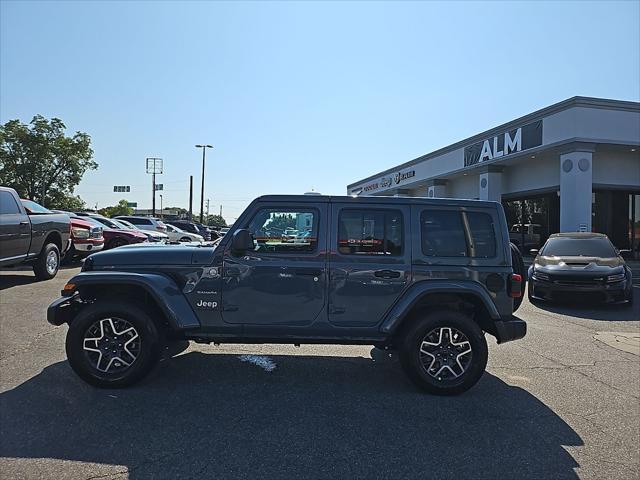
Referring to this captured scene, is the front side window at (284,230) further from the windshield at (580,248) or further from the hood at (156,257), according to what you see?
the windshield at (580,248)

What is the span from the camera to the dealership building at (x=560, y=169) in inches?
767

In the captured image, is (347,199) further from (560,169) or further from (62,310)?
(560,169)

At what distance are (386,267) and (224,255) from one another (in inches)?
62.9

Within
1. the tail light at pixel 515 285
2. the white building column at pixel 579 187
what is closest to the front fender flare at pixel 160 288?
the tail light at pixel 515 285

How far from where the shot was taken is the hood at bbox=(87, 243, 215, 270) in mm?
4902

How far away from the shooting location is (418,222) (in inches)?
199

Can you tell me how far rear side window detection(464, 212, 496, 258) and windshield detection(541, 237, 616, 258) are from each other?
283 inches

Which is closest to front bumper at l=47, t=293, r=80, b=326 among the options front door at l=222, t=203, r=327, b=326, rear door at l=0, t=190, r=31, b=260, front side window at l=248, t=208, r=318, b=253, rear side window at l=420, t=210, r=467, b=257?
front door at l=222, t=203, r=327, b=326

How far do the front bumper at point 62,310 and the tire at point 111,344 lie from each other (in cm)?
18

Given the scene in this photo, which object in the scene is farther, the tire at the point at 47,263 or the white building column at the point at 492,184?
Result: the white building column at the point at 492,184

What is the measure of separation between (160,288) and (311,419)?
6.19 feet

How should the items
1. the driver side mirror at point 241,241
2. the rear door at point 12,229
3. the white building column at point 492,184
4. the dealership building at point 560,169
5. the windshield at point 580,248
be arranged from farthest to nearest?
the white building column at point 492,184, the dealership building at point 560,169, the windshield at point 580,248, the rear door at point 12,229, the driver side mirror at point 241,241

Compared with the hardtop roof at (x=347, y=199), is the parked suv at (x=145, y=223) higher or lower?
higher

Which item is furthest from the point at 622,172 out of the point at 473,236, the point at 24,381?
the point at 24,381
